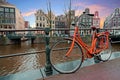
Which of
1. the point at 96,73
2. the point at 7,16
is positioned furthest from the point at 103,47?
the point at 7,16

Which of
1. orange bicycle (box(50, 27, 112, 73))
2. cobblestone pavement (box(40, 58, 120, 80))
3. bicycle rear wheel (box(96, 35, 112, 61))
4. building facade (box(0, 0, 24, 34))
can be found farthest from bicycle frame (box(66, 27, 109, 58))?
building facade (box(0, 0, 24, 34))

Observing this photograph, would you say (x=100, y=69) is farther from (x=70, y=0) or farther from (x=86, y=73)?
(x=70, y=0)

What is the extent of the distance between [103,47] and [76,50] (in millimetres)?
898

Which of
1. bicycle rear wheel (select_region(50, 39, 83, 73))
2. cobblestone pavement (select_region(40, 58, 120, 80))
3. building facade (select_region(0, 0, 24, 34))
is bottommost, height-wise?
cobblestone pavement (select_region(40, 58, 120, 80))

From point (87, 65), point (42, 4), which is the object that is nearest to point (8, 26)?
point (42, 4)

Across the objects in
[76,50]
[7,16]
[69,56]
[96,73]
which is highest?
[7,16]

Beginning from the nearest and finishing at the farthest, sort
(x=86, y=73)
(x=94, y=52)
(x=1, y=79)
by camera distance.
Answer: (x=1, y=79) < (x=86, y=73) < (x=94, y=52)

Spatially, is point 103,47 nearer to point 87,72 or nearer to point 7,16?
point 87,72

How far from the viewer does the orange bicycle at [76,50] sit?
244cm

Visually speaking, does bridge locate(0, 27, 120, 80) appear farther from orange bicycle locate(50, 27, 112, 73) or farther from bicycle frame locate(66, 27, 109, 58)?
bicycle frame locate(66, 27, 109, 58)

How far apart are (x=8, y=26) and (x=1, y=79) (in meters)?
39.8

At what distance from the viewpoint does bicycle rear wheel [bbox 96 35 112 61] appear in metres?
3.11

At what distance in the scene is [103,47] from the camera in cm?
321

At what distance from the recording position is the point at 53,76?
2.32 metres
